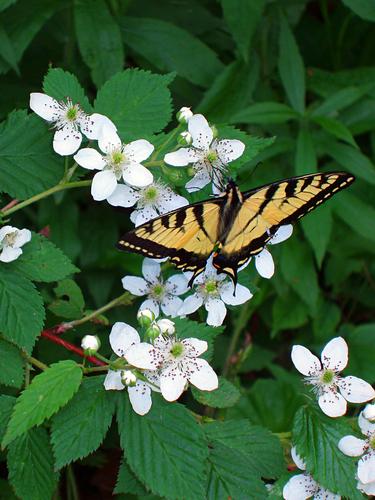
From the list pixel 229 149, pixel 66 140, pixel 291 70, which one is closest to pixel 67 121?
pixel 66 140

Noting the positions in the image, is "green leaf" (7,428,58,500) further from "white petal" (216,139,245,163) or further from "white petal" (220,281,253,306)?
"white petal" (216,139,245,163)

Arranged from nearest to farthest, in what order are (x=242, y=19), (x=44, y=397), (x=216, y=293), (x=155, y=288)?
(x=44, y=397), (x=216, y=293), (x=155, y=288), (x=242, y=19)

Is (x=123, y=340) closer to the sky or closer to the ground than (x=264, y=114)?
closer to the sky

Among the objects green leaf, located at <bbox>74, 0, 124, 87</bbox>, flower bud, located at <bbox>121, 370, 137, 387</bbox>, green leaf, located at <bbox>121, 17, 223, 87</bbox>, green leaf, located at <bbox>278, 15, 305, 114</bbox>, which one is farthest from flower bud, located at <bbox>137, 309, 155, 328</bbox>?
green leaf, located at <bbox>278, 15, 305, 114</bbox>

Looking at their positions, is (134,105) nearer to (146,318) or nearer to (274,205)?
(274,205)

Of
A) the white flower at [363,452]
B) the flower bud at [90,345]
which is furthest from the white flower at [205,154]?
the white flower at [363,452]

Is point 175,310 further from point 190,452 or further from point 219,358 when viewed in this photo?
point 219,358
